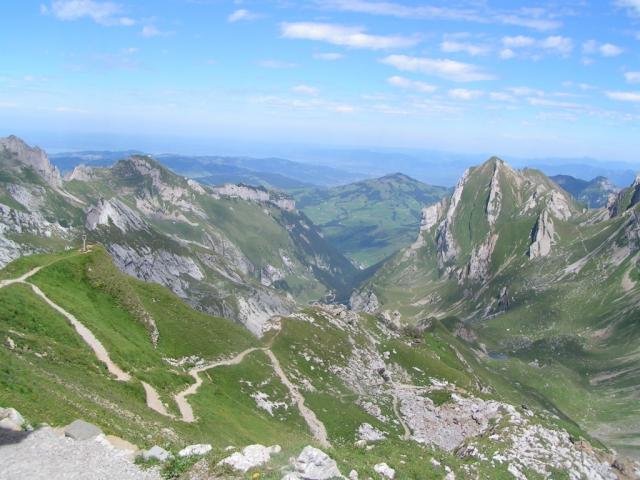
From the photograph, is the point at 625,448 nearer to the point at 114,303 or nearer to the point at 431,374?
the point at 431,374

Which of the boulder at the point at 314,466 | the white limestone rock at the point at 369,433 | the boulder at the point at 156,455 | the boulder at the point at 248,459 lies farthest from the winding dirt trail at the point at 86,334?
the white limestone rock at the point at 369,433

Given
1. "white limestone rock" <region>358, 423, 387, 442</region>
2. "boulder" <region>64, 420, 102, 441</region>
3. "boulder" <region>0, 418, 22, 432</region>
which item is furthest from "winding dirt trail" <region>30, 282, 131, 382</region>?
"white limestone rock" <region>358, 423, 387, 442</region>

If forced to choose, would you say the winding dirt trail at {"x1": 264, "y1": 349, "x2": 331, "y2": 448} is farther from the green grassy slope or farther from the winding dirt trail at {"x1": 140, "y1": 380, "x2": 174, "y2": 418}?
the winding dirt trail at {"x1": 140, "y1": 380, "x2": 174, "y2": 418}

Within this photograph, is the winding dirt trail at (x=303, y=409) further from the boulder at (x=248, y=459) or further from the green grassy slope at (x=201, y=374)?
the boulder at (x=248, y=459)

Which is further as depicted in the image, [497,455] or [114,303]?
[114,303]

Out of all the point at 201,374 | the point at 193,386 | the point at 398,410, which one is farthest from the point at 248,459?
the point at 398,410

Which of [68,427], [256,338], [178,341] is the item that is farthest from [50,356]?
[256,338]
